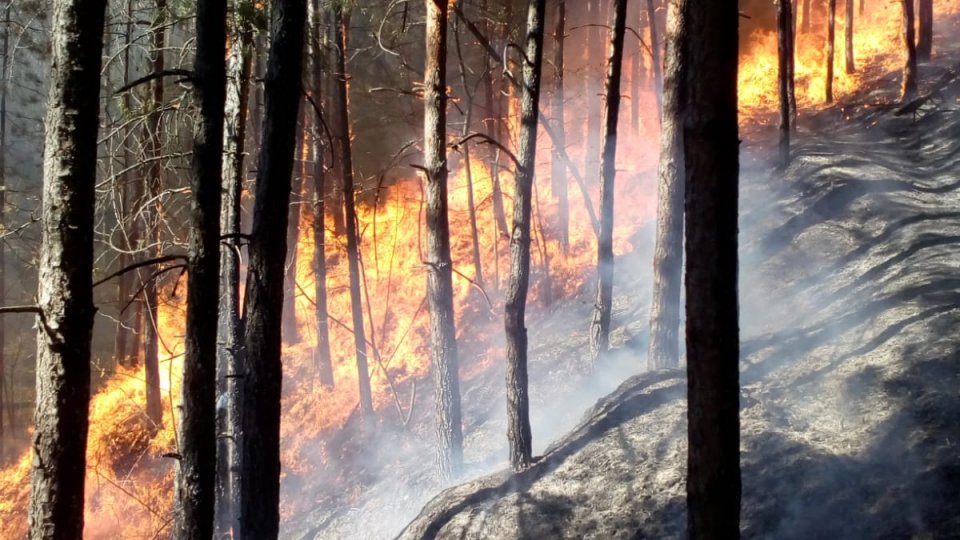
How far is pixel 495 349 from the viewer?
21281 mm

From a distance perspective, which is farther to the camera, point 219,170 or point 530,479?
point 530,479

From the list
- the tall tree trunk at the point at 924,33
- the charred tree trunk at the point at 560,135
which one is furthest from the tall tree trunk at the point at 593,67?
A: the tall tree trunk at the point at 924,33

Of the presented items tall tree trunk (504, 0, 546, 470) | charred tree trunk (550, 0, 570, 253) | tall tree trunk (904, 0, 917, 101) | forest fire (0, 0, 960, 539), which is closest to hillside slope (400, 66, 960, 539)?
tall tree trunk (504, 0, 546, 470)

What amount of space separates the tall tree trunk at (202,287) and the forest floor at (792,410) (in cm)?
338

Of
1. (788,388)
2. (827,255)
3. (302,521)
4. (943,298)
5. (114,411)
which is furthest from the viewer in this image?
(114,411)

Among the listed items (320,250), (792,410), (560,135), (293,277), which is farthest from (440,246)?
(560,135)

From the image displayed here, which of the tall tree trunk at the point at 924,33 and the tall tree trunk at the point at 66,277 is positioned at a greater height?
the tall tree trunk at the point at 924,33

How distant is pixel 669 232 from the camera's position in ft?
36.3

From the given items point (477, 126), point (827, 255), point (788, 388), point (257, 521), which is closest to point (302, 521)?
point (257, 521)

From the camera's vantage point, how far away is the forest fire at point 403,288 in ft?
68.0

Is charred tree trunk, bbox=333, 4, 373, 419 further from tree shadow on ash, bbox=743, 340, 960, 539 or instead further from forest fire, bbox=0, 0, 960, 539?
tree shadow on ash, bbox=743, 340, 960, 539

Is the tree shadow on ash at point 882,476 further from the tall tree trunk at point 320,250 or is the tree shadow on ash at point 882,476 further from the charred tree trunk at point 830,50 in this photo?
the charred tree trunk at point 830,50

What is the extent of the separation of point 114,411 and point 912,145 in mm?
25513

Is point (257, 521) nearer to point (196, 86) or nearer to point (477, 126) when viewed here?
point (196, 86)
